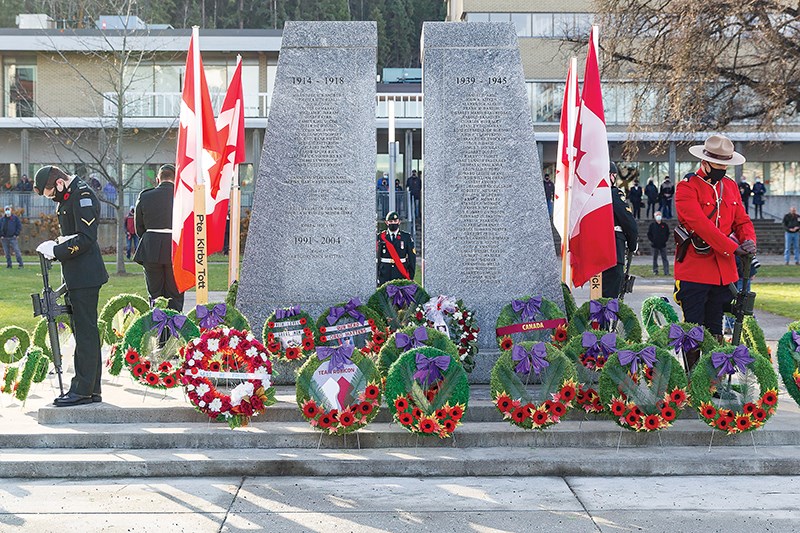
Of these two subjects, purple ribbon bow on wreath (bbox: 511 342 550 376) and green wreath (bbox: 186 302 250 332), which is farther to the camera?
green wreath (bbox: 186 302 250 332)

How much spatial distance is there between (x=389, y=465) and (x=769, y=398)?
2.71 m

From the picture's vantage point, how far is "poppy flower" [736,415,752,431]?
294 inches

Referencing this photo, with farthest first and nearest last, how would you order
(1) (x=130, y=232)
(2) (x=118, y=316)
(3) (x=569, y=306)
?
(1) (x=130, y=232) < (2) (x=118, y=316) < (3) (x=569, y=306)

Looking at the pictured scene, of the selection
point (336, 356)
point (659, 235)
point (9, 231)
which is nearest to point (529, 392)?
point (336, 356)

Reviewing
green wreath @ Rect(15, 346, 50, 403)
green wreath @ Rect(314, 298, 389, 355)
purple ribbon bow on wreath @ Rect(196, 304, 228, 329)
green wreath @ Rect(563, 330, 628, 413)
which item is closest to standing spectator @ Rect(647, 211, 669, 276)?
green wreath @ Rect(314, 298, 389, 355)

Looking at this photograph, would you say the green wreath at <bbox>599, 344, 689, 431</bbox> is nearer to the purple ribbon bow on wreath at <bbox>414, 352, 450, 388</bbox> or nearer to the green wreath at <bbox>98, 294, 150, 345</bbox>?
the purple ribbon bow on wreath at <bbox>414, 352, 450, 388</bbox>

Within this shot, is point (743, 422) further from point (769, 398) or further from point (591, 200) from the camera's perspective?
point (591, 200)

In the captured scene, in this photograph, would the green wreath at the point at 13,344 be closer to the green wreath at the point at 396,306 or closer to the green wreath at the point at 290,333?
the green wreath at the point at 290,333

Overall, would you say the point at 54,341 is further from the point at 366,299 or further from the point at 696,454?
the point at 696,454

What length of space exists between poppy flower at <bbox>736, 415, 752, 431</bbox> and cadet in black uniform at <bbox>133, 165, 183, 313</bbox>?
6509mm

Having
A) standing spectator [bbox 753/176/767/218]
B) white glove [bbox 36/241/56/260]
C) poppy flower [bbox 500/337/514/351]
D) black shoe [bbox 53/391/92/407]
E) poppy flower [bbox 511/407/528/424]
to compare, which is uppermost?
standing spectator [bbox 753/176/767/218]

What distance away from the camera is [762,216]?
4459 centimetres

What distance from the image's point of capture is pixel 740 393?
775 centimetres

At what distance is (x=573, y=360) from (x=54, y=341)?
13.4ft
